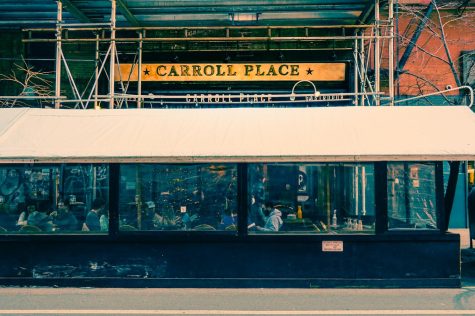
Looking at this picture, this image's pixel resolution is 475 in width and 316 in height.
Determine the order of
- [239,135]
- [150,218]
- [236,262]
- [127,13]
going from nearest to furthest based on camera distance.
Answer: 1. [236,262]
2. [150,218]
3. [239,135]
4. [127,13]

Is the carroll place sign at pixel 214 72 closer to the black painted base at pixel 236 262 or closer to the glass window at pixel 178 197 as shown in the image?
the glass window at pixel 178 197

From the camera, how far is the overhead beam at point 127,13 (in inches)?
465

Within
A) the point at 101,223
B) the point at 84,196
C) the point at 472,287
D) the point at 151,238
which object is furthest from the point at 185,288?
the point at 472,287

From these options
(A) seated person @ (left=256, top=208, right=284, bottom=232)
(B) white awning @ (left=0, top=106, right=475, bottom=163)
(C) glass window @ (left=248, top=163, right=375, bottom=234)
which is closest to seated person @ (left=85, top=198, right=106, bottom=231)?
(B) white awning @ (left=0, top=106, right=475, bottom=163)

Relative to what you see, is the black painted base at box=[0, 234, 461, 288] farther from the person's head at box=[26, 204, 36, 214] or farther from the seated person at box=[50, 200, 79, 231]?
the person's head at box=[26, 204, 36, 214]

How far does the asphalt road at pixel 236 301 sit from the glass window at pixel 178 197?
109 cm

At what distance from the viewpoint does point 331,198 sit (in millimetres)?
→ 8359

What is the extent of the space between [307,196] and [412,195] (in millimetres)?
1727

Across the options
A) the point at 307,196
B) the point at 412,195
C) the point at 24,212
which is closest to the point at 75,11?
the point at 24,212

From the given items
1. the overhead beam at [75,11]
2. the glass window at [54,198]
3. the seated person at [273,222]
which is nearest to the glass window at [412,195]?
the seated person at [273,222]

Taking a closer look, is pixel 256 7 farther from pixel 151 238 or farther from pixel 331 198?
pixel 151 238

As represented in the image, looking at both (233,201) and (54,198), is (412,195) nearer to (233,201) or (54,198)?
(233,201)

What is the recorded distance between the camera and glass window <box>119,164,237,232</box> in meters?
8.33

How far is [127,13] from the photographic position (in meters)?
12.4
